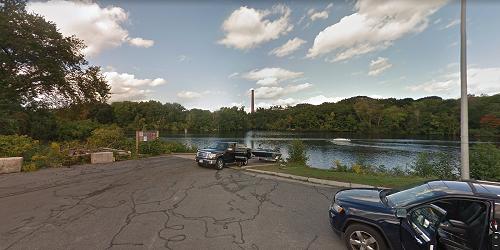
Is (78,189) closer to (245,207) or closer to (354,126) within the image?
(245,207)

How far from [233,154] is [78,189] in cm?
799

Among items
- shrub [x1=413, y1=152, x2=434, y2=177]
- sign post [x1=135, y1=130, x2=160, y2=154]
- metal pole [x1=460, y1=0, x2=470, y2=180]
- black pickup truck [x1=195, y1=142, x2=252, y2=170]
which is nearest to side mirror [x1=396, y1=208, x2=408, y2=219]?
metal pole [x1=460, y1=0, x2=470, y2=180]

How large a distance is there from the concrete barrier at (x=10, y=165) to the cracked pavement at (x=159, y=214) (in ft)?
3.32

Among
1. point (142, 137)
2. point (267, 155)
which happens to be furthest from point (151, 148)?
point (267, 155)

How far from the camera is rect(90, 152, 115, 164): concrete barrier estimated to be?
13.5m

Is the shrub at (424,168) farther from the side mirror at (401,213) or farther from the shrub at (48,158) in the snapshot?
the shrub at (48,158)

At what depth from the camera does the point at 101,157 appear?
13914 mm

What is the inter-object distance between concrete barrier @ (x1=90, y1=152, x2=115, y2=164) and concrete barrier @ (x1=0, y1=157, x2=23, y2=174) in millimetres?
3273

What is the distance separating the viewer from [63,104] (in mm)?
23109

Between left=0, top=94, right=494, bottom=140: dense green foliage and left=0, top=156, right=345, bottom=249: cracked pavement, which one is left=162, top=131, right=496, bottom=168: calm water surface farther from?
left=0, top=94, right=494, bottom=140: dense green foliage

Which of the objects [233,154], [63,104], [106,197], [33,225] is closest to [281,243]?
[33,225]

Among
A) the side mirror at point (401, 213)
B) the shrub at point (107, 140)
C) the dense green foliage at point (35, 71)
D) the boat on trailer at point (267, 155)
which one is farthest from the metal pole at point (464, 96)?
the dense green foliage at point (35, 71)

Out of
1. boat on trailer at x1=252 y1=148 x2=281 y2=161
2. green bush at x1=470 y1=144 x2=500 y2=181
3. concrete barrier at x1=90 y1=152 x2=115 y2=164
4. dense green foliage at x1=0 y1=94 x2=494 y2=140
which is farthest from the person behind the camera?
dense green foliage at x1=0 y1=94 x2=494 y2=140

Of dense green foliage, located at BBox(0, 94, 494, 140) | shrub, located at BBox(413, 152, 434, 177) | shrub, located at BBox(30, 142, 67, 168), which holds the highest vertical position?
dense green foliage, located at BBox(0, 94, 494, 140)
